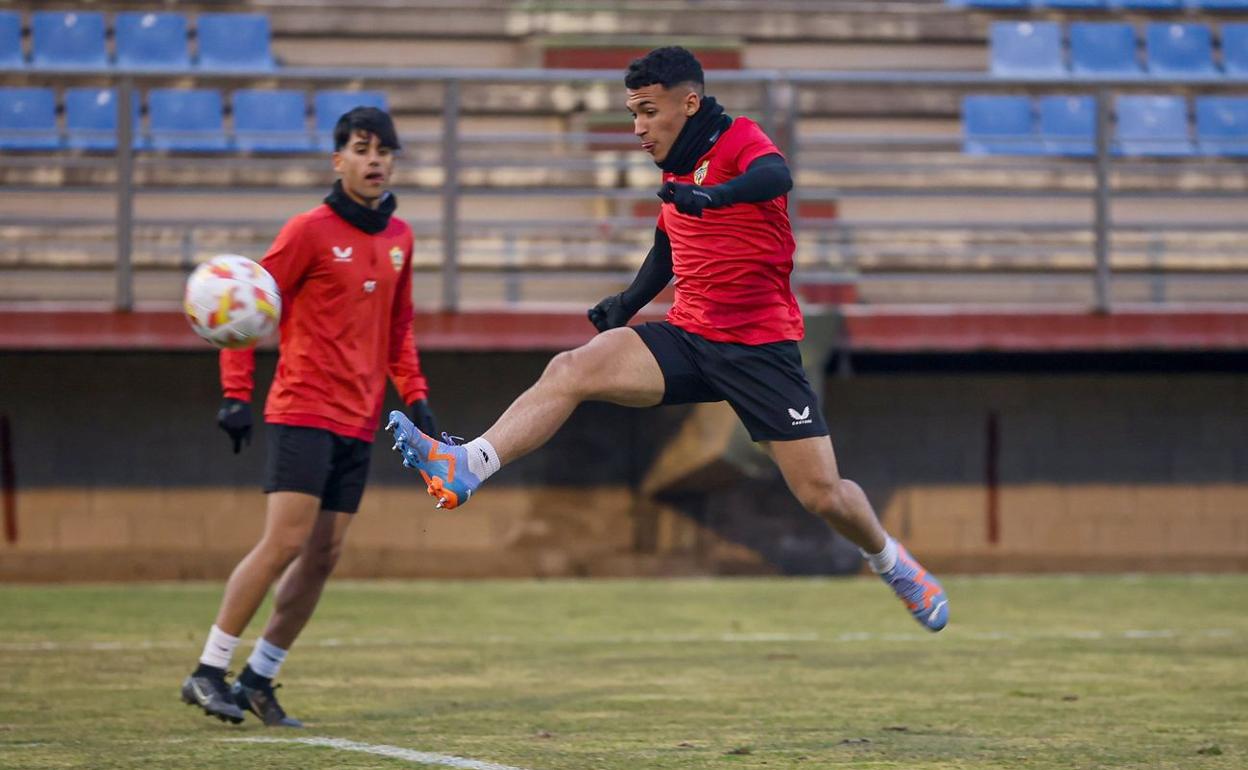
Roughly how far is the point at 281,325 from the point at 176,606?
17.4ft

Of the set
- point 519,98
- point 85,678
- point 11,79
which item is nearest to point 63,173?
point 11,79

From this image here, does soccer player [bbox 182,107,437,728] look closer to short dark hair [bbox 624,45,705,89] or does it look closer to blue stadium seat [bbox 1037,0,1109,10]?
short dark hair [bbox 624,45,705,89]

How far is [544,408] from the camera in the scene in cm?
620

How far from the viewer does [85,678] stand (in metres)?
8.51

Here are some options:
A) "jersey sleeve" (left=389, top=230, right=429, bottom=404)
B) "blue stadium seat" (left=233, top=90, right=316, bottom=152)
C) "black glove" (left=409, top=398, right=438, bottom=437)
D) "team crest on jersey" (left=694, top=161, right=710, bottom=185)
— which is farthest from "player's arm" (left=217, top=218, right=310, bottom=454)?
"blue stadium seat" (left=233, top=90, right=316, bottom=152)

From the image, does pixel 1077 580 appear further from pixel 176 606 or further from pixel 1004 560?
pixel 176 606

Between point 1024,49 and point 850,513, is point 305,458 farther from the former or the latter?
point 1024,49

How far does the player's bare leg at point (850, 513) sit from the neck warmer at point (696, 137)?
3.35ft

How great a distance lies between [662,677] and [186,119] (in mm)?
8751

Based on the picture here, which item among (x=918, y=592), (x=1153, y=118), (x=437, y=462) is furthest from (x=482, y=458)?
(x=1153, y=118)

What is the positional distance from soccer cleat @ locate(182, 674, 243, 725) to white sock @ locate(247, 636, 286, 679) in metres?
0.25

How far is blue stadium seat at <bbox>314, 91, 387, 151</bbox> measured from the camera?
1570 centimetres

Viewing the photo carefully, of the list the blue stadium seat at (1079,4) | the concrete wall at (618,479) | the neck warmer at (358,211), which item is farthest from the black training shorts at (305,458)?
the blue stadium seat at (1079,4)

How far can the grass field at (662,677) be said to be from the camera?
20.3 ft
